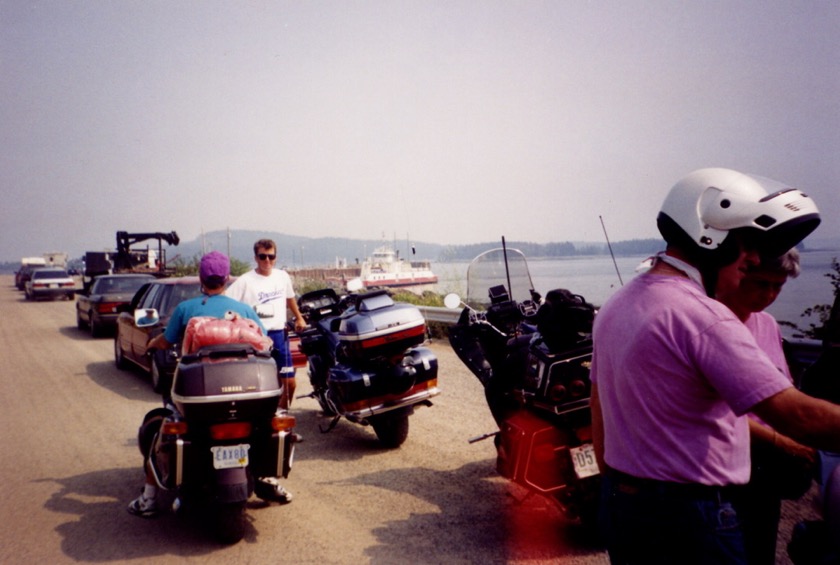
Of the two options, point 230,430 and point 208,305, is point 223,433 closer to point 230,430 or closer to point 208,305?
point 230,430

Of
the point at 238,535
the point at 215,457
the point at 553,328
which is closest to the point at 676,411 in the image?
the point at 553,328

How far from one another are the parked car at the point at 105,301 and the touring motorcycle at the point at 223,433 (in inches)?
513

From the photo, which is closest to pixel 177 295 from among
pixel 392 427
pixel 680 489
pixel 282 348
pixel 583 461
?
pixel 282 348

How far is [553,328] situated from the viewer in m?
4.27

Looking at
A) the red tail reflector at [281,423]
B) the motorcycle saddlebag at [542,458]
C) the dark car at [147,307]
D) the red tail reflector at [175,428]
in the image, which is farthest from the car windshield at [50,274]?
the motorcycle saddlebag at [542,458]

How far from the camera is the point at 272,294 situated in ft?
24.2

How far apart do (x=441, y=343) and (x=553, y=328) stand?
9.17 m

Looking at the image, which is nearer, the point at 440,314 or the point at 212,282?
the point at 212,282

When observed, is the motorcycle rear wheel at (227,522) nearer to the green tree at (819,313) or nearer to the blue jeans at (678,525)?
the blue jeans at (678,525)

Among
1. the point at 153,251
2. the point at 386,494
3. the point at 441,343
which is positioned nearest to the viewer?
the point at 386,494

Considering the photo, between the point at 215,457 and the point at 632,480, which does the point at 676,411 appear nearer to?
the point at 632,480

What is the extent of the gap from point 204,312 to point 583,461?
291 centimetres

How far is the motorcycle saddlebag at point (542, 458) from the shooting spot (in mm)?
4176

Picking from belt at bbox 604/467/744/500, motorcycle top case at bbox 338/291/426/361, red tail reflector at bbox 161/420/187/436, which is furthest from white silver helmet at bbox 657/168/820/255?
motorcycle top case at bbox 338/291/426/361
